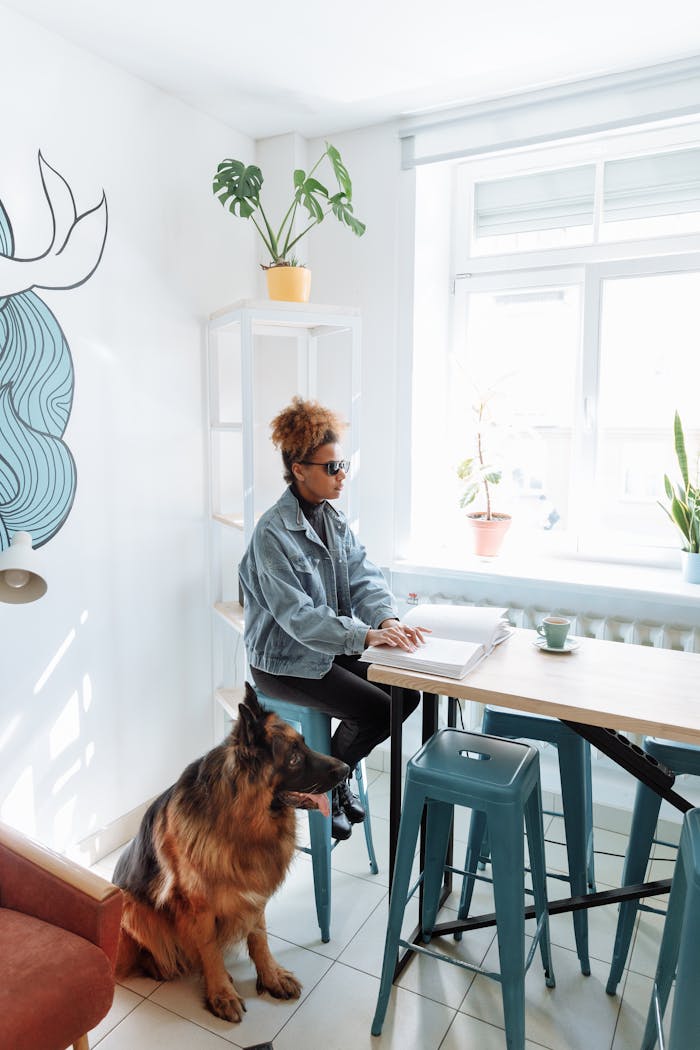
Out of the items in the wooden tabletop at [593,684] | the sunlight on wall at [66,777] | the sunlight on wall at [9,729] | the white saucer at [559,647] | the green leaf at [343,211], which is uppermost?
the green leaf at [343,211]

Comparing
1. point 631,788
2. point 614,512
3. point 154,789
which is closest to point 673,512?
point 614,512

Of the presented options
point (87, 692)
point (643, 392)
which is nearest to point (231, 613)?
point (87, 692)

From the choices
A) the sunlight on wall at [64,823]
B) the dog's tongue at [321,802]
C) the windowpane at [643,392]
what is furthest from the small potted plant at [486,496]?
the sunlight on wall at [64,823]

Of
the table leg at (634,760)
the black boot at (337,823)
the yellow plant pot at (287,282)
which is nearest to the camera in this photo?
the table leg at (634,760)

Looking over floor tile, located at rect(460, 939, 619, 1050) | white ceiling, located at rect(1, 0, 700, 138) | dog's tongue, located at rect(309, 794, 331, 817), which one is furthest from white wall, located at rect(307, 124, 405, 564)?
floor tile, located at rect(460, 939, 619, 1050)

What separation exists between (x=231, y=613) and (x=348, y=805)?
→ 0.90 meters

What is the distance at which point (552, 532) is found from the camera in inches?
129

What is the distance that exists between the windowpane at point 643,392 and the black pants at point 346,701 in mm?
1501

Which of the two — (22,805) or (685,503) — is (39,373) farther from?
(685,503)

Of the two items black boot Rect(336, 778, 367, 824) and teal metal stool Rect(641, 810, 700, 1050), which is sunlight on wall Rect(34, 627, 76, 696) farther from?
teal metal stool Rect(641, 810, 700, 1050)

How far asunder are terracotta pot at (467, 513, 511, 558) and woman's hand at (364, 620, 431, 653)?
1.25 meters

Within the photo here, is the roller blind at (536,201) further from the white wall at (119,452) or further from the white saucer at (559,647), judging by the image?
the white saucer at (559,647)

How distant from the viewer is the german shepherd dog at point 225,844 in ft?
6.03

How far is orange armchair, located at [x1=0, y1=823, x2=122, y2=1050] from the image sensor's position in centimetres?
140
